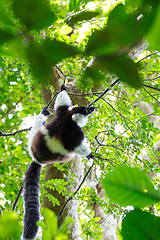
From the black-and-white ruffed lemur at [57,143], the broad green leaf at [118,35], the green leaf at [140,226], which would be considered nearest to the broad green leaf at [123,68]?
the broad green leaf at [118,35]

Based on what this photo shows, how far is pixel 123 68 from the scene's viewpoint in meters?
0.40

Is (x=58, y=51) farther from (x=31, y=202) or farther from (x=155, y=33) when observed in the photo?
(x=31, y=202)

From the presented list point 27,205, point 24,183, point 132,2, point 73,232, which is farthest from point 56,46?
point 73,232

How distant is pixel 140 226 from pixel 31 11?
0.46 m

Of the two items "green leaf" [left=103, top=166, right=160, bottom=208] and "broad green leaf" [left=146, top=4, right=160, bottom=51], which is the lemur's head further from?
"broad green leaf" [left=146, top=4, right=160, bottom=51]

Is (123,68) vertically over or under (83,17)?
under

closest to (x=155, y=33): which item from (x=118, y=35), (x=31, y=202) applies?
(x=118, y=35)

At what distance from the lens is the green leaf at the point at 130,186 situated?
19.3 inches

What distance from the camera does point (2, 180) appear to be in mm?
3617

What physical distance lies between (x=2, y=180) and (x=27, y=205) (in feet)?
2.65

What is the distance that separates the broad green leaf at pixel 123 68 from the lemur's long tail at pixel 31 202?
251 centimetres

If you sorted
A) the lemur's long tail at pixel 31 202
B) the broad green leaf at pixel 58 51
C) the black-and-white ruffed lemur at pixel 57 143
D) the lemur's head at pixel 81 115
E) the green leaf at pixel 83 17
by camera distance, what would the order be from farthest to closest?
the lemur's head at pixel 81 115 → the black-and-white ruffed lemur at pixel 57 143 → the lemur's long tail at pixel 31 202 → the green leaf at pixel 83 17 → the broad green leaf at pixel 58 51

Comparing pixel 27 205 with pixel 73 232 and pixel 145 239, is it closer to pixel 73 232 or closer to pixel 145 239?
pixel 73 232

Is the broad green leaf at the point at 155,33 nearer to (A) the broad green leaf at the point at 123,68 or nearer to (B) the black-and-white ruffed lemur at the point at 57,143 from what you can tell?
(A) the broad green leaf at the point at 123,68
